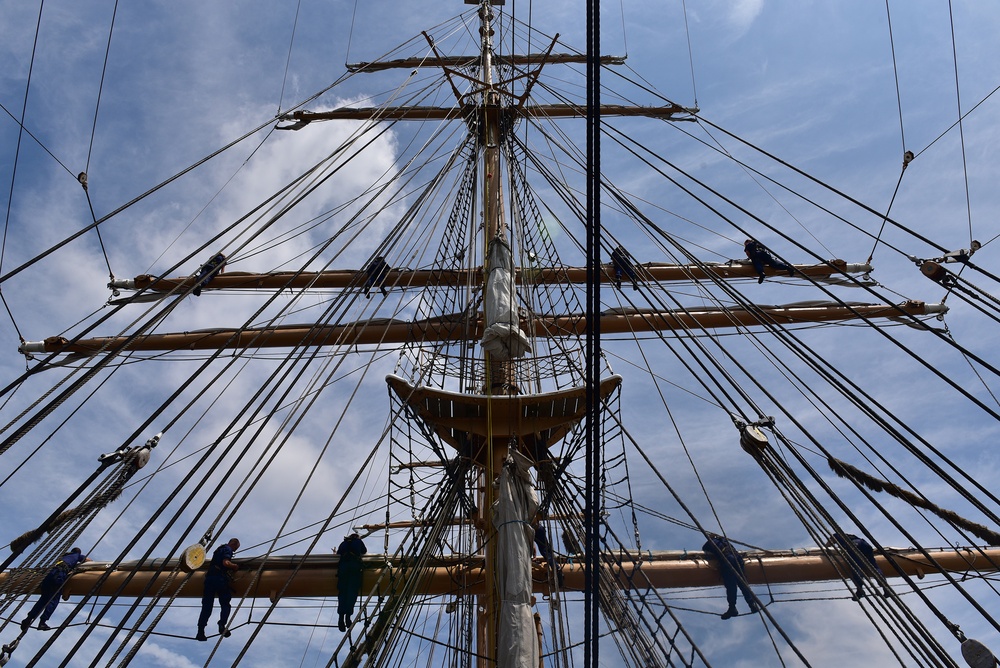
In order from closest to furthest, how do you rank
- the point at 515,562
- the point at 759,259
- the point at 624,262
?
the point at 515,562
the point at 624,262
the point at 759,259

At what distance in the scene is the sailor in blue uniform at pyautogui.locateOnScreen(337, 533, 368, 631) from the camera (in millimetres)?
7812

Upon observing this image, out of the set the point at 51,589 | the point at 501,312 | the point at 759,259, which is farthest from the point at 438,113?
the point at 51,589

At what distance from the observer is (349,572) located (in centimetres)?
794

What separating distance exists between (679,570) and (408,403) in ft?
16.0

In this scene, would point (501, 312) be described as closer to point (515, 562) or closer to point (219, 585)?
point (515, 562)

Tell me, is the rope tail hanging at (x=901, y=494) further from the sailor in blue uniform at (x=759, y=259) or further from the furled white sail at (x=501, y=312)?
the sailor in blue uniform at (x=759, y=259)

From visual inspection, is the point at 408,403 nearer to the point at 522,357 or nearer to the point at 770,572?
the point at 522,357

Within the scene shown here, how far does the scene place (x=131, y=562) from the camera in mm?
8797

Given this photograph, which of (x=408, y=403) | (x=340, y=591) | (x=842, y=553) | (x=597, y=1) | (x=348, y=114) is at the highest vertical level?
(x=348, y=114)

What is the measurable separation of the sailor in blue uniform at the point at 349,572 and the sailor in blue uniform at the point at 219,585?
3.81 ft

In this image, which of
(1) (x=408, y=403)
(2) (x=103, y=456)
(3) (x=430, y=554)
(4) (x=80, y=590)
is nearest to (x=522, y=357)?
(1) (x=408, y=403)

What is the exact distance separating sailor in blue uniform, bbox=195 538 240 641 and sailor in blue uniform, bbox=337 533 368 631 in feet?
3.81

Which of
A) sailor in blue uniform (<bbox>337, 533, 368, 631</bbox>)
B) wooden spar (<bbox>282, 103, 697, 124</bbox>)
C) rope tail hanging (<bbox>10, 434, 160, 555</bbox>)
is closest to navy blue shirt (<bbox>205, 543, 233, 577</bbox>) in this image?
sailor in blue uniform (<bbox>337, 533, 368, 631</bbox>)

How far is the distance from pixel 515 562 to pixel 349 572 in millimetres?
3163
